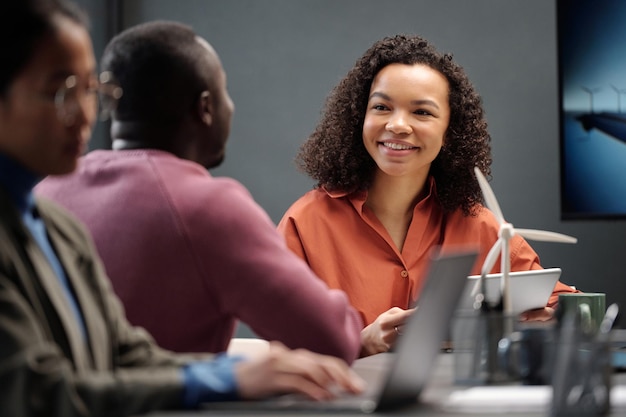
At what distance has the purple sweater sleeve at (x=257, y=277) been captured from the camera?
→ 1716mm

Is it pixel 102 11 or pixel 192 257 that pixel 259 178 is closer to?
pixel 102 11

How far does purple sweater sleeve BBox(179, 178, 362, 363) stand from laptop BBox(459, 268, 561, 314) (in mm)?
674

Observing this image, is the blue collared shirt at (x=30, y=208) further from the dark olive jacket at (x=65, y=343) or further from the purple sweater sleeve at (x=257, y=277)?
the purple sweater sleeve at (x=257, y=277)

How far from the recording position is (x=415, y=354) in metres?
1.32

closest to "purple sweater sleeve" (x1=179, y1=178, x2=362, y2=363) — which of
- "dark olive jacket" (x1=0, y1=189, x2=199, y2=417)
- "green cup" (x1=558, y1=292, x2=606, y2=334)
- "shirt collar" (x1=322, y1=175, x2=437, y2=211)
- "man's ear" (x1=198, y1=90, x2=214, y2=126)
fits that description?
"man's ear" (x1=198, y1=90, x2=214, y2=126)

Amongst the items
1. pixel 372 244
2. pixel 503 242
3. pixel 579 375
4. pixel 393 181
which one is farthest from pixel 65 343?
pixel 393 181

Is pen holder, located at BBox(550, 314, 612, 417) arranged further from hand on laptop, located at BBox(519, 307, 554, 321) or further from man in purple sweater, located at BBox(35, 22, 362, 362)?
hand on laptop, located at BBox(519, 307, 554, 321)

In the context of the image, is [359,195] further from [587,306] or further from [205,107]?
[205,107]

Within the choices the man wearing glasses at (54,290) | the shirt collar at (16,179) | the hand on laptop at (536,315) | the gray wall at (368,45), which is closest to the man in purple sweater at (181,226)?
the man wearing glasses at (54,290)

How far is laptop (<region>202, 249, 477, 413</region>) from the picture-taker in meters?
1.29

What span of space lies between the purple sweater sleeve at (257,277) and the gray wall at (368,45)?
2.44 m

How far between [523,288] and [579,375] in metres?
1.25

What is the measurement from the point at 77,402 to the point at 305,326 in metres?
0.64

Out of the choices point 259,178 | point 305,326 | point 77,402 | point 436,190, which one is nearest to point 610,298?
point 436,190
